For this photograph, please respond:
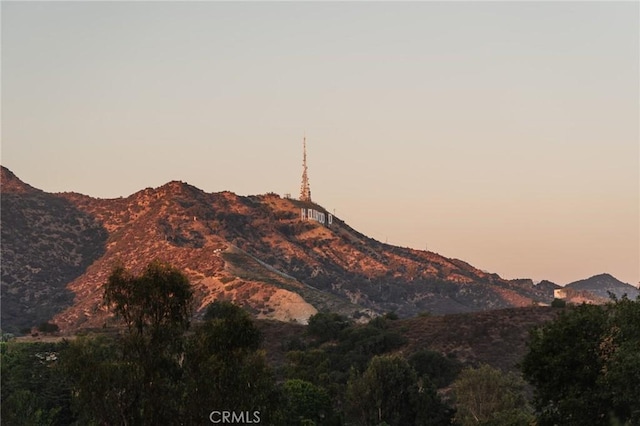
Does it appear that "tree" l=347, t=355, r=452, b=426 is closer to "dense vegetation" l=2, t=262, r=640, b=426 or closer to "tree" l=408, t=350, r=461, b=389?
"tree" l=408, t=350, r=461, b=389

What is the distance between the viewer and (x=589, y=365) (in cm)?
4488

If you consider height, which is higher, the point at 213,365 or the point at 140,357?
the point at 140,357

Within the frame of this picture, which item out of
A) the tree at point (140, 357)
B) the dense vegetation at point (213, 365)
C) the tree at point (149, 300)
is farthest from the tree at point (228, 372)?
the tree at point (149, 300)

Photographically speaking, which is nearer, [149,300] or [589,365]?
[589,365]

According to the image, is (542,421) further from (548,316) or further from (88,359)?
(548,316)

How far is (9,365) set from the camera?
83.4 metres

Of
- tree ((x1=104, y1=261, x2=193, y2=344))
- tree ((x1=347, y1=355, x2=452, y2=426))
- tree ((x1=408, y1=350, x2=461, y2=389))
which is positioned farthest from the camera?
tree ((x1=408, y1=350, x2=461, y2=389))

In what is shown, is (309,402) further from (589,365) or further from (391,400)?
(589,365)

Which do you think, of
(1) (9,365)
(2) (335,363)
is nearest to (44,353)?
(1) (9,365)


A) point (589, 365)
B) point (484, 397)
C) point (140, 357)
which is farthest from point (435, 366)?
point (140, 357)

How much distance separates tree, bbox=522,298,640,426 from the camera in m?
41.7

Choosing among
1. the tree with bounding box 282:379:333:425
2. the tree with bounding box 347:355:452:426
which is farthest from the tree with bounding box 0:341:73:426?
the tree with bounding box 347:355:452:426

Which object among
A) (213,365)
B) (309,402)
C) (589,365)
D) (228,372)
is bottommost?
(309,402)

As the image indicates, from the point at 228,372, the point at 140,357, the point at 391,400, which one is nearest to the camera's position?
the point at 228,372
